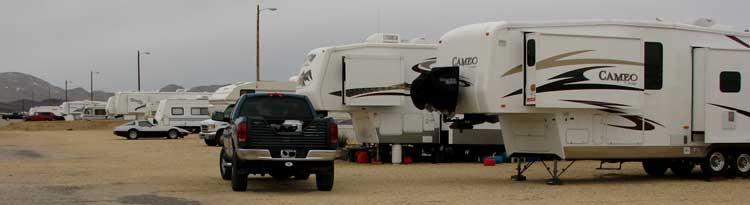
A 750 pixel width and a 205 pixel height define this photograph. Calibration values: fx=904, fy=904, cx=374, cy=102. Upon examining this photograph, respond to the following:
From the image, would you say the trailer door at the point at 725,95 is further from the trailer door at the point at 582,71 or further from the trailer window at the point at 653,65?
the trailer door at the point at 582,71

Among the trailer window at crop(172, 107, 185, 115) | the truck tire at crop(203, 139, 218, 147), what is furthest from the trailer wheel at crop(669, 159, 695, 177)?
the trailer window at crop(172, 107, 185, 115)

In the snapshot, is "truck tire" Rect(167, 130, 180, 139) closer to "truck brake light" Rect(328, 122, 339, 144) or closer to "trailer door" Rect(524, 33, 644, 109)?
"truck brake light" Rect(328, 122, 339, 144)

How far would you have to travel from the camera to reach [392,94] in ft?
72.7

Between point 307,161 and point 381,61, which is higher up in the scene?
point 381,61

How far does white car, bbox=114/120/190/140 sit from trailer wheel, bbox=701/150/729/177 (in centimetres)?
3091

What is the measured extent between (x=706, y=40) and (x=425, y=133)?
25.6ft

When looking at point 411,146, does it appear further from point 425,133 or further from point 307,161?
point 307,161

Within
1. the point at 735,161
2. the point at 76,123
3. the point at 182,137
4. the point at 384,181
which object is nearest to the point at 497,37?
the point at 384,181

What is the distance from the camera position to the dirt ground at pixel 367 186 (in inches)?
544

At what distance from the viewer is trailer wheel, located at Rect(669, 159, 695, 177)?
1823 centimetres

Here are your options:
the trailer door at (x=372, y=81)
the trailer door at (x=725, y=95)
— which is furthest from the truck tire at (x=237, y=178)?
the trailer door at (x=725, y=95)

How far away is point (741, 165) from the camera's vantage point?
58.0 feet

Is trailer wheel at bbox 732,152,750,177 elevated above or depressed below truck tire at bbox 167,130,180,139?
above

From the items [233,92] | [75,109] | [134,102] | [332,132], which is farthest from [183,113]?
[75,109]
